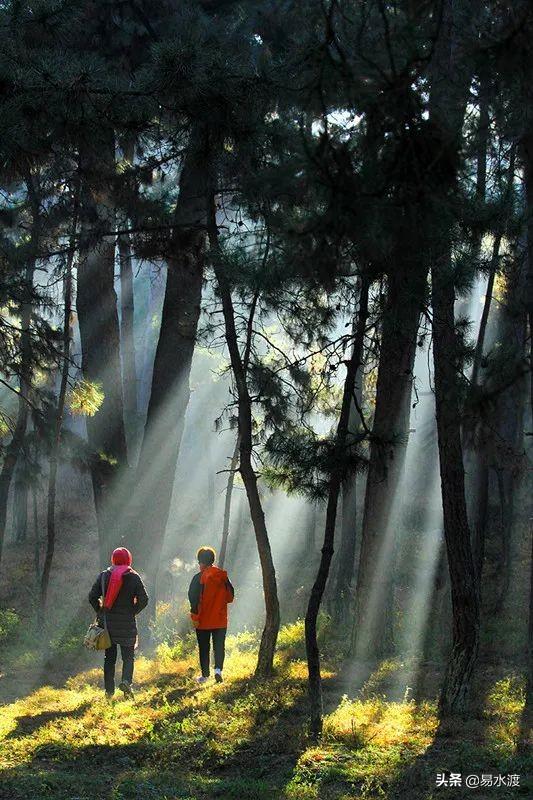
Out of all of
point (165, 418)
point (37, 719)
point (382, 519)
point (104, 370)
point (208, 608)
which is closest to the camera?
point (37, 719)

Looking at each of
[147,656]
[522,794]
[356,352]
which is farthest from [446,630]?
[522,794]

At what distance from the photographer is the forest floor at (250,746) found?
277 inches

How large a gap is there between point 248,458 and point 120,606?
2422 mm

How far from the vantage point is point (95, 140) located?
1092 cm

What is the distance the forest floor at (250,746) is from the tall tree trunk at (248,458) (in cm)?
55

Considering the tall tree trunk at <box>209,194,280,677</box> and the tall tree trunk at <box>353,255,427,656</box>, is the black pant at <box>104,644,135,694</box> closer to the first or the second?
the tall tree trunk at <box>209,194,280,677</box>

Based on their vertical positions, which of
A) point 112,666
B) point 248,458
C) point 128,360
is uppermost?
point 128,360

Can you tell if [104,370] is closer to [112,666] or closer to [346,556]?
[112,666]

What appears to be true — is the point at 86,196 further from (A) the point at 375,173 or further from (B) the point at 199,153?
(A) the point at 375,173

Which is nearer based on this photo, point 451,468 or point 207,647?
point 451,468

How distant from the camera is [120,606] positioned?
1130cm

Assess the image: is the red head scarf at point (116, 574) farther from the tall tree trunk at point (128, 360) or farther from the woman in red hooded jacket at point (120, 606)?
the tall tree trunk at point (128, 360)

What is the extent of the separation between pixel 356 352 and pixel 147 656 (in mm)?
9381

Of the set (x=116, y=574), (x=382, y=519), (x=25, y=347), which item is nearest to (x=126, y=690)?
(x=116, y=574)
